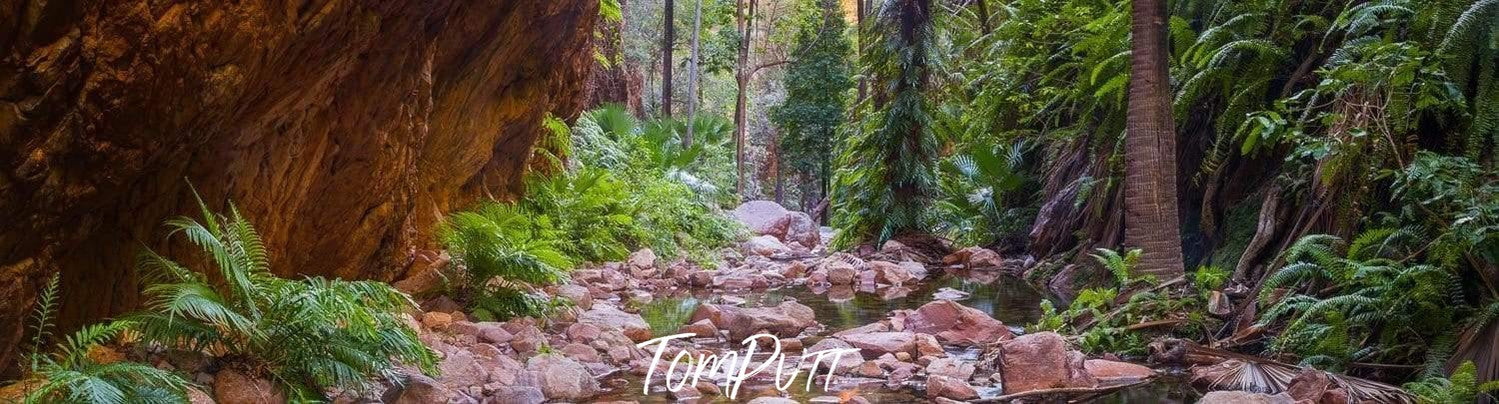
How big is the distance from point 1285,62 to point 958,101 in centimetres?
727

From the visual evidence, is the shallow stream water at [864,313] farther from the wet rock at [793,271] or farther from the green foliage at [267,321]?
the green foliage at [267,321]

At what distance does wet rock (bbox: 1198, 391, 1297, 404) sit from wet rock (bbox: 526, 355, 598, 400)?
10.1 ft

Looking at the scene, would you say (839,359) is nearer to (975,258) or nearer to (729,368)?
(729,368)

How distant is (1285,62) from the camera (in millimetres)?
9094

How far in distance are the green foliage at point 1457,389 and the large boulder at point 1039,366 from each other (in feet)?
5.19

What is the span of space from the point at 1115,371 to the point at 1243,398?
4.05ft

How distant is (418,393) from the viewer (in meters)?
5.25

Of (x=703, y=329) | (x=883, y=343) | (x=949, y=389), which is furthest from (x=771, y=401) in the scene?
(x=703, y=329)

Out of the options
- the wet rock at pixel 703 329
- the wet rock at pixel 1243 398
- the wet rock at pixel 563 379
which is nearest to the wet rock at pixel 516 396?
the wet rock at pixel 563 379

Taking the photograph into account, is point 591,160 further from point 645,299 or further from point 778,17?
point 778,17

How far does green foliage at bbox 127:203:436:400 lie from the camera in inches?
177

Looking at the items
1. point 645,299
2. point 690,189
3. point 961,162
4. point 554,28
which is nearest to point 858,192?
point 961,162

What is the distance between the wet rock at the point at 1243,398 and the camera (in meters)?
5.12

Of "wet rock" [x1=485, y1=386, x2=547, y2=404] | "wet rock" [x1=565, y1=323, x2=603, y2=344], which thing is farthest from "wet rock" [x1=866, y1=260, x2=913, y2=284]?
"wet rock" [x1=485, y1=386, x2=547, y2=404]
